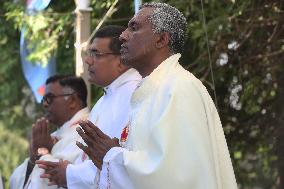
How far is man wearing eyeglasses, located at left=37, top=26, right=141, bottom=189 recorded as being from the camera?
484 centimetres

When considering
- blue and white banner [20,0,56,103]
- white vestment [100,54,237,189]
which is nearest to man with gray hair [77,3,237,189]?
white vestment [100,54,237,189]

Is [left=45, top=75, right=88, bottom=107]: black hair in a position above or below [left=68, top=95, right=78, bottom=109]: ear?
above

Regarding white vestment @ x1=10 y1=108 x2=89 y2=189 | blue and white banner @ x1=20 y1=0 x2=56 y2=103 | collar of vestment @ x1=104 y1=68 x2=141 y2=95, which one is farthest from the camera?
blue and white banner @ x1=20 y1=0 x2=56 y2=103

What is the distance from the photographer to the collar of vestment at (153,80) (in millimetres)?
3814

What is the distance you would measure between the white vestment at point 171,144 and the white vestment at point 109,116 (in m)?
0.85

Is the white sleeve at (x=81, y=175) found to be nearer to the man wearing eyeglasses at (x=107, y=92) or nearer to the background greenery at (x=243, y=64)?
Result: the man wearing eyeglasses at (x=107, y=92)

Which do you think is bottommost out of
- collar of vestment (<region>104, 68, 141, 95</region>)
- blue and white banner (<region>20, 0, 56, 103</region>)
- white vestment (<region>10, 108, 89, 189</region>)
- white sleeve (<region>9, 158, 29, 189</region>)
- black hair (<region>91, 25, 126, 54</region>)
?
blue and white banner (<region>20, 0, 56, 103</region>)

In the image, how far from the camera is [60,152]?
5.68m

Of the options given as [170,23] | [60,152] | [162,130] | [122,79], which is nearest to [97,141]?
[162,130]

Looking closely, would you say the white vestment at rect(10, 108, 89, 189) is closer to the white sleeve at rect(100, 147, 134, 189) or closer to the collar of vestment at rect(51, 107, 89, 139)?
the collar of vestment at rect(51, 107, 89, 139)

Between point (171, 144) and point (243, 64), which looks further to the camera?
point (243, 64)

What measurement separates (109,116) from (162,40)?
113cm

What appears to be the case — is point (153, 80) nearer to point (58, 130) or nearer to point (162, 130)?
point (162, 130)

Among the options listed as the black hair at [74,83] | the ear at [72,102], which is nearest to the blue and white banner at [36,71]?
the black hair at [74,83]
